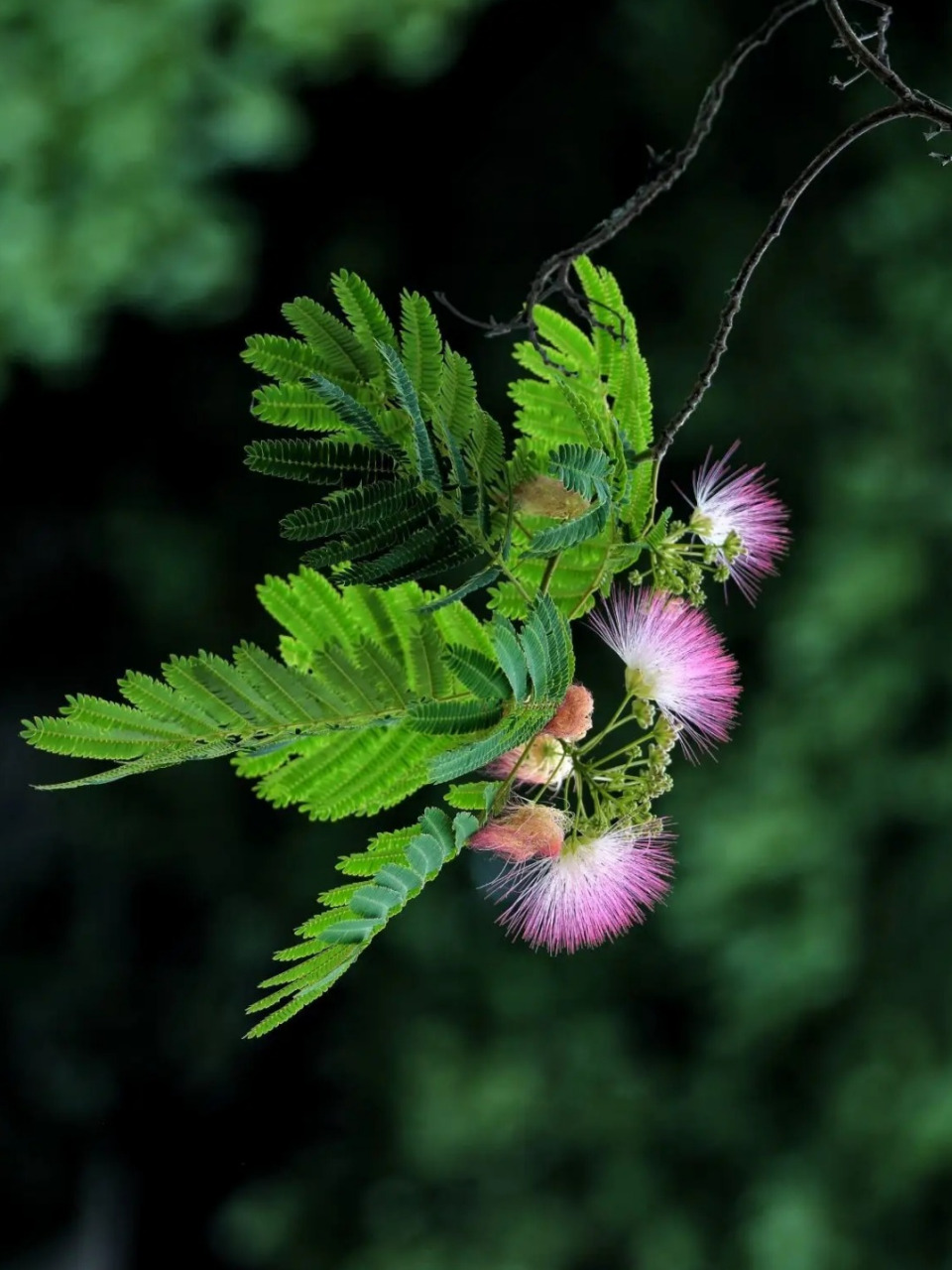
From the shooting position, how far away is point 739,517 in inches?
26.6

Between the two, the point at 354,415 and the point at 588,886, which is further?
the point at 588,886

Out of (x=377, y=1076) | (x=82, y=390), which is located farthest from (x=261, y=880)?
(x=82, y=390)

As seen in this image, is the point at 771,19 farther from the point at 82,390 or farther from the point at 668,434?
the point at 82,390

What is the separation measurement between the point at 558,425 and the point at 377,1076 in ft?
7.14

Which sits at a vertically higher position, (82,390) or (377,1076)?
(82,390)

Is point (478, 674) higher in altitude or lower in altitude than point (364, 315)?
lower

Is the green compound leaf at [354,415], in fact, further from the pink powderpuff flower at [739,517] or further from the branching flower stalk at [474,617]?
the pink powderpuff flower at [739,517]

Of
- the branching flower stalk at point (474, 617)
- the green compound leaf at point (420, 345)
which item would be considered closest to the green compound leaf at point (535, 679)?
the branching flower stalk at point (474, 617)

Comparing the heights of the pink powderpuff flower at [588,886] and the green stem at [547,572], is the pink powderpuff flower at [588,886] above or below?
below

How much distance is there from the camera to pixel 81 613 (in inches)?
104

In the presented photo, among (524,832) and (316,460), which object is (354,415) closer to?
(316,460)

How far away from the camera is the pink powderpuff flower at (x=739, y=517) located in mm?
664

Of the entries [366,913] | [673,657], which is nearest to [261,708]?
[366,913]

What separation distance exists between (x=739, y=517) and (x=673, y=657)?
81 millimetres
